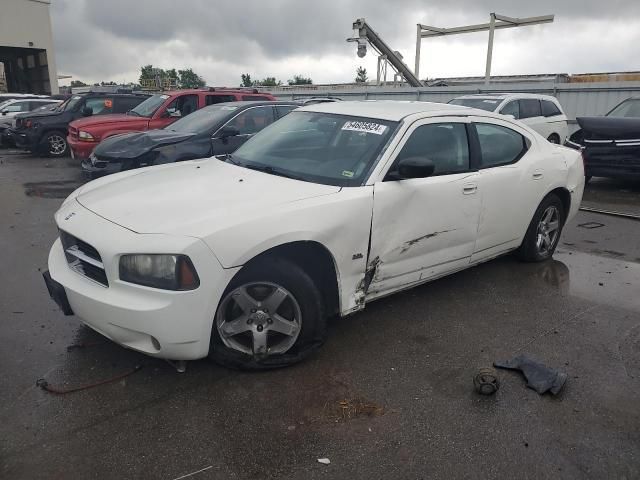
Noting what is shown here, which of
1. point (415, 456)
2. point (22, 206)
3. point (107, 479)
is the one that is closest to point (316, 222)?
point (415, 456)

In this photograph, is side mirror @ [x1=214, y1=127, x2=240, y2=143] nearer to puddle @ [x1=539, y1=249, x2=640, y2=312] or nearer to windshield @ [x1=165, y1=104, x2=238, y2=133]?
windshield @ [x1=165, y1=104, x2=238, y2=133]

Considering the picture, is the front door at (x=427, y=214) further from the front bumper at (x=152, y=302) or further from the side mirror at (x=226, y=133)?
the side mirror at (x=226, y=133)

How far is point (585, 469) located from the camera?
7.84 ft

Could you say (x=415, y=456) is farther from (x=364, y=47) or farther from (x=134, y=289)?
(x=364, y=47)

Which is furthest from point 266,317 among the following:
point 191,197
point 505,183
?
point 505,183

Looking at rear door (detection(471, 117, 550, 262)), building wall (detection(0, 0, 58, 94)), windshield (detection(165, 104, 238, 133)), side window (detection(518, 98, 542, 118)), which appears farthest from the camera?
building wall (detection(0, 0, 58, 94))

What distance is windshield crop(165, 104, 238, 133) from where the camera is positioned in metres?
8.02

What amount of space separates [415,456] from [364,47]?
20.0 meters

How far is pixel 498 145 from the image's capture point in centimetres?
455

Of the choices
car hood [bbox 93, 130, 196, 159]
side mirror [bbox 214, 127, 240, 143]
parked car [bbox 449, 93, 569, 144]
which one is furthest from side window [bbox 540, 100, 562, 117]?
car hood [bbox 93, 130, 196, 159]

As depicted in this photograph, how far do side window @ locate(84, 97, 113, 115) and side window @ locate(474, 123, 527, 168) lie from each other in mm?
10668

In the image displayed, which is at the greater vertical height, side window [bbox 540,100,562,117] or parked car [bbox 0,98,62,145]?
side window [bbox 540,100,562,117]

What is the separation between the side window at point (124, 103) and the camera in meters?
12.5

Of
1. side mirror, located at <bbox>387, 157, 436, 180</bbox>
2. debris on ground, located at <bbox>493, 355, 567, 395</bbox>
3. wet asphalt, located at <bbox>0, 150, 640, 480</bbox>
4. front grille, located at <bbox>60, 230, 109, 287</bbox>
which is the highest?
side mirror, located at <bbox>387, 157, 436, 180</bbox>
